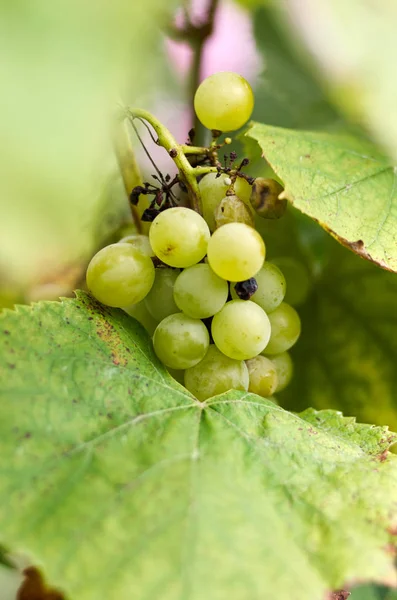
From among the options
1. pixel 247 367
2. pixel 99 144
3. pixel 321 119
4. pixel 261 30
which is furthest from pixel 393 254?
pixel 261 30

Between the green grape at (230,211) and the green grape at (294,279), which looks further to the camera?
the green grape at (294,279)

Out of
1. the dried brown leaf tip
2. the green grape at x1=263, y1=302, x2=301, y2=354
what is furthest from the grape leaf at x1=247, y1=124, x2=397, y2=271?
the dried brown leaf tip

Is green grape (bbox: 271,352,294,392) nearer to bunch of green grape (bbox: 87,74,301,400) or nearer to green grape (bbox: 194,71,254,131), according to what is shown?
bunch of green grape (bbox: 87,74,301,400)

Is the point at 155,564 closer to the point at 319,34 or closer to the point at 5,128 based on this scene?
the point at 5,128

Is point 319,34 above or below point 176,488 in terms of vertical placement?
above

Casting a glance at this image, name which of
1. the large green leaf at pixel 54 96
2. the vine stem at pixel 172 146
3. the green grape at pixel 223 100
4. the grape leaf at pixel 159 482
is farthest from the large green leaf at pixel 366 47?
the large green leaf at pixel 54 96

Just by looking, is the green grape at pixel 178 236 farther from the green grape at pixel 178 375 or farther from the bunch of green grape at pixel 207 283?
the green grape at pixel 178 375
